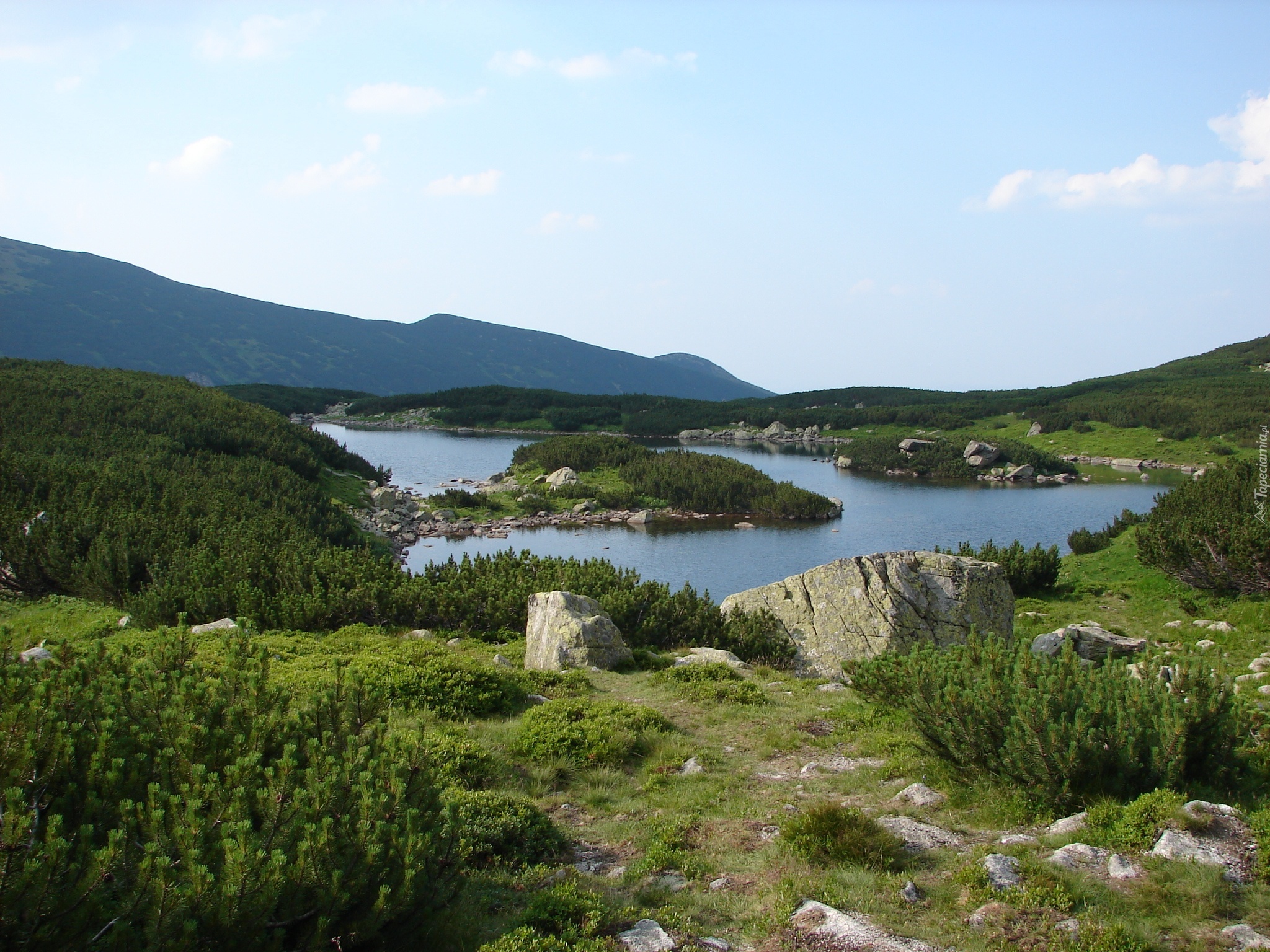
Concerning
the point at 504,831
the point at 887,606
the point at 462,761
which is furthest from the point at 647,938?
the point at 887,606

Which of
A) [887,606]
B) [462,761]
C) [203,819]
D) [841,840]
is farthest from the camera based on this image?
[887,606]

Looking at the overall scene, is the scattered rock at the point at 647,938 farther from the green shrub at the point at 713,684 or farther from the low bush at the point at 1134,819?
the green shrub at the point at 713,684

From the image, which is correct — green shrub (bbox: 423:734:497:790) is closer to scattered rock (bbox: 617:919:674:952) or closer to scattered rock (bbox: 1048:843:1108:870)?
scattered rock (bbox: 617:919:674:952)

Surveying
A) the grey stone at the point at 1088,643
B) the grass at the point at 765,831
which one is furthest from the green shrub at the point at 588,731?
the grey stone at the point at 1088,643

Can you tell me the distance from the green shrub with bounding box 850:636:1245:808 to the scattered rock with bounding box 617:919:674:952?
3.46 meters

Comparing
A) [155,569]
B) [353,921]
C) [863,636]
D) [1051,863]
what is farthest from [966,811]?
[155,569]

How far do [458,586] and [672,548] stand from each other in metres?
19.8

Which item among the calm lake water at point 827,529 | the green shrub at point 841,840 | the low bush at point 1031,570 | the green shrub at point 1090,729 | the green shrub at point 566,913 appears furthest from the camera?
the calm lake water at point 827,529

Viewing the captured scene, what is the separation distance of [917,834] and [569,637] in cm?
715

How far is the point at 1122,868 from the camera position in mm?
5332

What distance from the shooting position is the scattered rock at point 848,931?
15.5 ft

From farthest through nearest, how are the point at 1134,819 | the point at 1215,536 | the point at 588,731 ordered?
the point at 1215,536 < the point at 588,731 < the point at 1134,819

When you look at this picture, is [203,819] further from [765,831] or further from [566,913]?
[765,831]

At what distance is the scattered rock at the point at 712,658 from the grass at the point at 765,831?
585 millimetres
